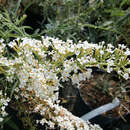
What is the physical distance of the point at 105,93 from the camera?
5.19ft

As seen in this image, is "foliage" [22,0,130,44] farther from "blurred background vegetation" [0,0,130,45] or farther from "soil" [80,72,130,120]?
"soil" [80,72,130,120]

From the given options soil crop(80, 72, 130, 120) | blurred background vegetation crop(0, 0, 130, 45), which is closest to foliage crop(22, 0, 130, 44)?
blurred background vegetation crop(0, 0, 130, 45)

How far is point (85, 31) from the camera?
1592mm

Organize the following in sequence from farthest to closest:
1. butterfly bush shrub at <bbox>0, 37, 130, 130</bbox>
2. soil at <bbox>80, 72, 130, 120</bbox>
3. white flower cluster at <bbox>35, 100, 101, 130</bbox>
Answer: soil at <bbox>80, 72, 130, 120</bbox>, white flower cluster at <bbox>35, 100, 101, 130</bbox>, butterfly bush shrub at <bbox>0, 37, 130, 130</bbox>

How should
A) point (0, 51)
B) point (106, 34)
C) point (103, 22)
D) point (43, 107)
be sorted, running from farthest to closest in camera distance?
point (103, 22)
point (106, 34)
point (43, 107)
point (0, 51)

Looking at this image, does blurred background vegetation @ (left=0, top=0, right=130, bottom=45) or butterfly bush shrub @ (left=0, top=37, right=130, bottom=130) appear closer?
butterfly bush shrub @ (left=0, top=37, right=130, bottom=130)

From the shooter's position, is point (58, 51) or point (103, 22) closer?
point (58, 51)

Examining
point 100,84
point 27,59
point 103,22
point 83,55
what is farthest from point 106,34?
point 27,59

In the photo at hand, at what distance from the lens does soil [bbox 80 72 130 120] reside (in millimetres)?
1510

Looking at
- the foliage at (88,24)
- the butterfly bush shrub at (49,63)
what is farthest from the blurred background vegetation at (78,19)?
the butterfly bush shrub at (49,63)

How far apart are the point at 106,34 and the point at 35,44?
2.21 ft

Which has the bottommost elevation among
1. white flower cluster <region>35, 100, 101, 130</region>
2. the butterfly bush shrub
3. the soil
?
the soil

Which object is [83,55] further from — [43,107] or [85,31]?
[85,31]

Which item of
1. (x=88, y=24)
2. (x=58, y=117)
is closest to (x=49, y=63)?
(x=58, y=117)
